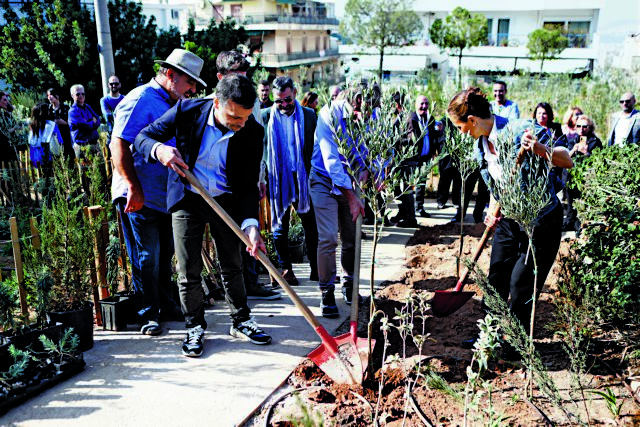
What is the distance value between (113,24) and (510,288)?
1267cm

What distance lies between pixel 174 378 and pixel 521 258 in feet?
7.88

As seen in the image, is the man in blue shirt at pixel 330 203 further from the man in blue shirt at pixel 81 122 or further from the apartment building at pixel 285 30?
the apartment building at pixel 285 30

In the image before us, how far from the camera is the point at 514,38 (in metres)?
48.2

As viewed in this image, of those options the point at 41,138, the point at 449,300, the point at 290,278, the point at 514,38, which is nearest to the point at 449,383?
the point at 449,300

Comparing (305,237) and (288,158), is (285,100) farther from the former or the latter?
(305,237)

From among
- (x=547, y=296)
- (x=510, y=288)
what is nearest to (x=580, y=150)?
(x=547, y=296)

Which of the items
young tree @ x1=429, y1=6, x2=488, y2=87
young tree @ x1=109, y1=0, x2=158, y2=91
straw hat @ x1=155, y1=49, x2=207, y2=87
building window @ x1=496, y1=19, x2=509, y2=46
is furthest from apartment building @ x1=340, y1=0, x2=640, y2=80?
straw hat @ x1=155, y1=49, x2=207, y2=87

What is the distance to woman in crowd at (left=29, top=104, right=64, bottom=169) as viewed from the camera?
8078 millimetres

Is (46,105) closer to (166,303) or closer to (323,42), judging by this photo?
(166,303)

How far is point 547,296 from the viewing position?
4848mm

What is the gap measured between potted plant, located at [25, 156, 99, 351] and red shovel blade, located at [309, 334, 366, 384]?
165 centimetres

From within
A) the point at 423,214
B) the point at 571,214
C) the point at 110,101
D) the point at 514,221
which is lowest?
the point at 423,214

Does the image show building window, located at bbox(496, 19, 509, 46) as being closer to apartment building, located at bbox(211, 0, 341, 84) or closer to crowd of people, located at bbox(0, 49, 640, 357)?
apartment building, located at bbox(211, 0, 341, 84)

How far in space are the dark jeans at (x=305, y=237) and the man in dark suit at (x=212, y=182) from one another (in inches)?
54.2
